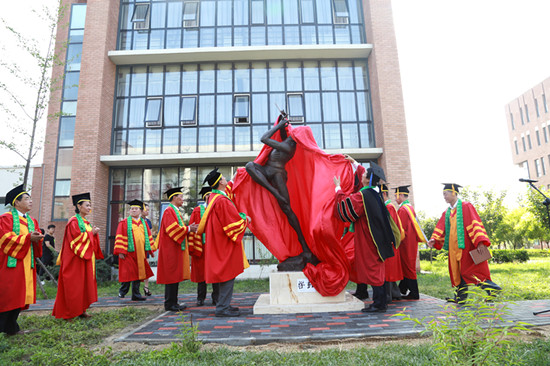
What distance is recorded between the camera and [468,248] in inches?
231

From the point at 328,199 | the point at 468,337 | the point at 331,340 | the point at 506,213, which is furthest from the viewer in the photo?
the point at 506,213

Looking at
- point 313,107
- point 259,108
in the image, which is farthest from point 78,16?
point 313,107

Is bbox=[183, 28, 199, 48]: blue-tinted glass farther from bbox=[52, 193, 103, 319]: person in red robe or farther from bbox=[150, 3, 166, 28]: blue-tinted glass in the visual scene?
bbox=[52, 193, 103, 319]: person in red robe

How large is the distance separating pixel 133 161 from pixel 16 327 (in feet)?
31.0

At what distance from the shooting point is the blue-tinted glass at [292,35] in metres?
15.0

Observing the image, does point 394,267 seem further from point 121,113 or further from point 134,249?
point 121,113

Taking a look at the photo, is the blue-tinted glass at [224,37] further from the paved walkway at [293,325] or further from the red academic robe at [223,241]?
the paved walkway at [293,325]

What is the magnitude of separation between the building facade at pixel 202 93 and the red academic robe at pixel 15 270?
847cm

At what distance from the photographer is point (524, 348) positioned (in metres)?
3.50

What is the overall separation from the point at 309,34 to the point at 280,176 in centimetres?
1077

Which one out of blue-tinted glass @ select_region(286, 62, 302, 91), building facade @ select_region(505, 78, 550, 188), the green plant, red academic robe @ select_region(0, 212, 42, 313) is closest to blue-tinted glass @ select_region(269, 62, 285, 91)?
blue-tinted glass @ select_region(286, 62, 302, 91)

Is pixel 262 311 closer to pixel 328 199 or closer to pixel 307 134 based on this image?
pixel 328 199

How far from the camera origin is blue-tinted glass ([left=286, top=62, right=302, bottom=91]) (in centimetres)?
1469

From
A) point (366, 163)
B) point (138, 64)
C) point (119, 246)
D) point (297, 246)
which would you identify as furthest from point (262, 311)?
point (138, 64)
